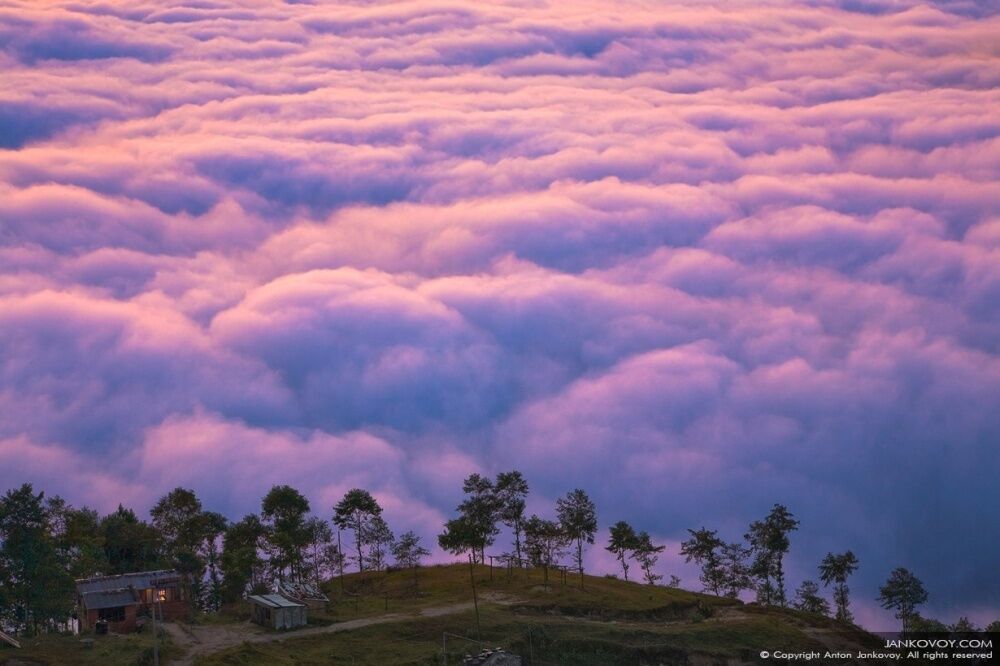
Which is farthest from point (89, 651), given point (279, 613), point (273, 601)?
point (273, 601)

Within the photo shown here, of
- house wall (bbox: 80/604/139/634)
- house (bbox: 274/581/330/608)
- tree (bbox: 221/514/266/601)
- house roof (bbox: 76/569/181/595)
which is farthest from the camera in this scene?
tree (bbox: 221/514/266/601)

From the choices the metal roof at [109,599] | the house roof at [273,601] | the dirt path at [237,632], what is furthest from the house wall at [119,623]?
the house roof at [273,601]

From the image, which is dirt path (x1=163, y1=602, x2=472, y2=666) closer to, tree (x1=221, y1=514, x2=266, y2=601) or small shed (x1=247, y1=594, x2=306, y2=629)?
small shed (x1=247, y1=594, x2=306, y2=629)

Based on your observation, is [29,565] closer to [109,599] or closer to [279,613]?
[109,599]

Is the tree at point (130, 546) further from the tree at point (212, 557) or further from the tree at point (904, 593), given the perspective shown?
the tree at point (904, 593)

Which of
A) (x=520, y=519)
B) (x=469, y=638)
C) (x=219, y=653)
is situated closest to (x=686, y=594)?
(x=520, y=519)

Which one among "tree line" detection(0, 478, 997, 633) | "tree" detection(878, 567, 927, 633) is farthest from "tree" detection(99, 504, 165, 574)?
"tree" detection(878, 567, 927, 633)
